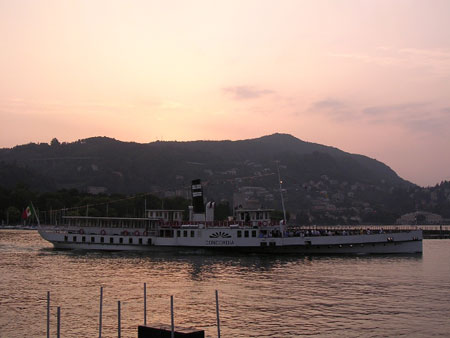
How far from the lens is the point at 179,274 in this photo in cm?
4550

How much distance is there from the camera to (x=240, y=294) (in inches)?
1394

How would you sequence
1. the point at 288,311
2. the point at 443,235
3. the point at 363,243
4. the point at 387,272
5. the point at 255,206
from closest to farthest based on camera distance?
the point at 288,311 < the point at 387,272 < the point at 363,243 < the point at 255,206 < the point at 443,235

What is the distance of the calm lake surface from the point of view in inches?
1045

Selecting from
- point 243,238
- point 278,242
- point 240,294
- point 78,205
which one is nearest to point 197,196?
point 243,238

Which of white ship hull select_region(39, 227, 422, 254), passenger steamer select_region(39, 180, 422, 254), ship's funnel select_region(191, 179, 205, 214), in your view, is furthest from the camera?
ship's funnel select_region(191, 179, 205, 214)

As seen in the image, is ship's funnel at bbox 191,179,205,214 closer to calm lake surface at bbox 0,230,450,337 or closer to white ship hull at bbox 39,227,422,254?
white ship hull at bbox 39,227,422,254

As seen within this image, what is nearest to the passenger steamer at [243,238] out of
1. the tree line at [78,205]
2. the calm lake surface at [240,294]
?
the calm lake surface at [240,294]

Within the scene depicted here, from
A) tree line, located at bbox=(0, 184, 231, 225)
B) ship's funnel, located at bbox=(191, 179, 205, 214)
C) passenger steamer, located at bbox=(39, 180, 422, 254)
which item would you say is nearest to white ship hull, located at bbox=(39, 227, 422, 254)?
passenger steamer, located at bbox=(39, 180, 422, 254)

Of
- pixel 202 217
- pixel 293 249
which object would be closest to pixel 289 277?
pixel 293 249

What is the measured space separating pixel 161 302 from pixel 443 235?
10624cm

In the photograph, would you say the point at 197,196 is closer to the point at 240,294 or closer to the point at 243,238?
the point at 243,238

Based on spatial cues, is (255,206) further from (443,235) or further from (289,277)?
(443,235)

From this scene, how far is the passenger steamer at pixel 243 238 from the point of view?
204ft

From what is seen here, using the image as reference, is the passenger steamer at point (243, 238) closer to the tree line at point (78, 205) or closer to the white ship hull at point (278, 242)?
the white ship hull at point (278, 242)
